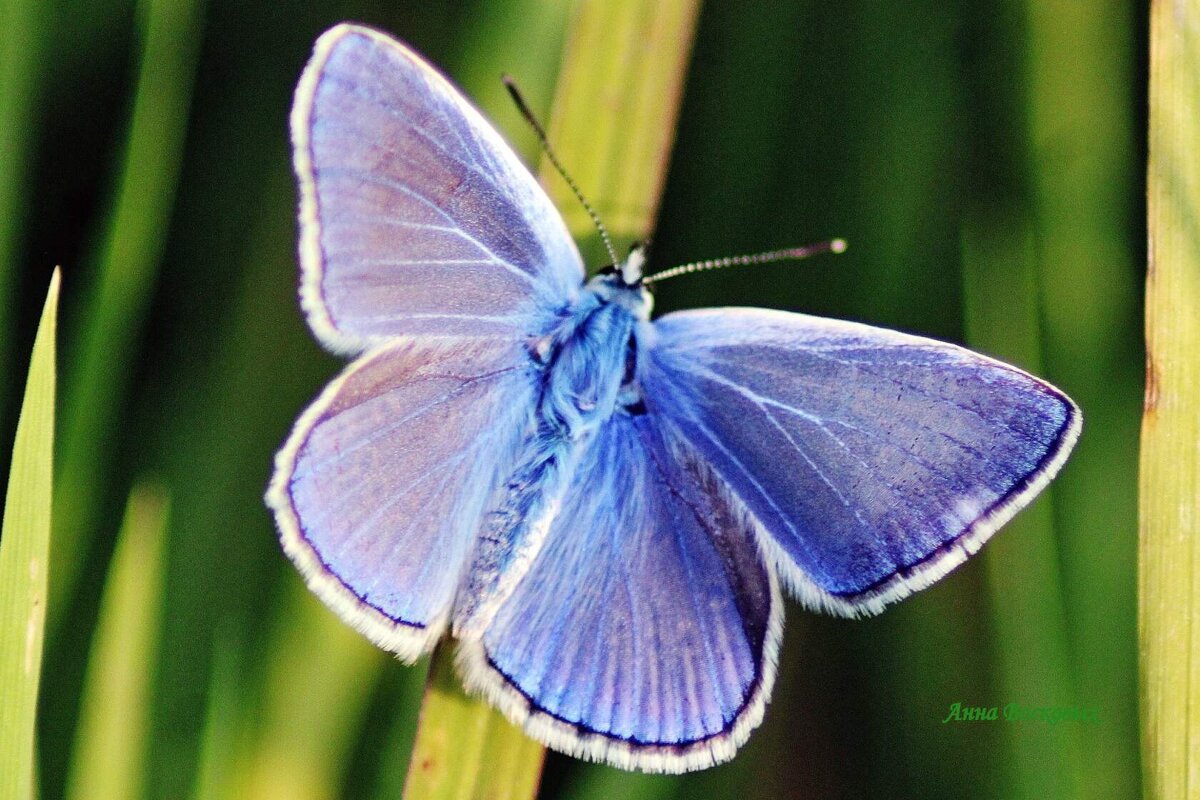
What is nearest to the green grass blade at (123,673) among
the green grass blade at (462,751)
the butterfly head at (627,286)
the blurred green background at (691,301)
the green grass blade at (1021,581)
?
the blurred green background at (691,301)

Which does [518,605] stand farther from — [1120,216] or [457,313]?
[1120,216]

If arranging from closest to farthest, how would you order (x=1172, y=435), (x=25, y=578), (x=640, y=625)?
(x=25, y=578)
(x=1172, y=435)
(x=640, y=625)

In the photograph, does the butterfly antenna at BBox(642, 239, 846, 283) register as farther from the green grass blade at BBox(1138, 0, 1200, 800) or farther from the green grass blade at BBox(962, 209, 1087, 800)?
the green grass blade at BBox(1138, 0, 1200, 800)

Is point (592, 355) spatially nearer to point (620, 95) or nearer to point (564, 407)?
point (564, 407)

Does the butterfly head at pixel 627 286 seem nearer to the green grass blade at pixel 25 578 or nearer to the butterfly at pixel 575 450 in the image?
the butterfly at pixel 575 450

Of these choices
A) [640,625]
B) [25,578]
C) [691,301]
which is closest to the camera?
[25,578]

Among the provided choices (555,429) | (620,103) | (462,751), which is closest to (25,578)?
(462,751)

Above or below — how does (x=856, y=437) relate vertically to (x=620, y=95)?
below

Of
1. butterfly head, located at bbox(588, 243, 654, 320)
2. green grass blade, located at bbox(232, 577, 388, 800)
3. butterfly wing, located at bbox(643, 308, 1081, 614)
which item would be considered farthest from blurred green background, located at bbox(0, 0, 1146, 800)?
butterfly wing, located at bbox(643, 308, 1081, 614)
